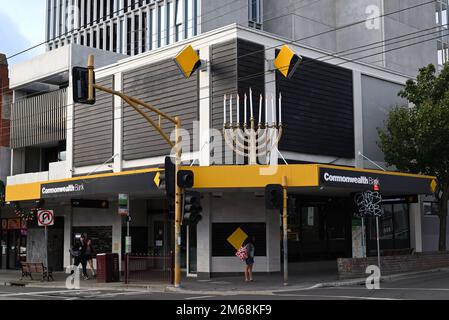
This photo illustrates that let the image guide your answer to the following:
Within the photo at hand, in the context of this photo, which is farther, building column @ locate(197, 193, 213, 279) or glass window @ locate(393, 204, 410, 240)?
glass window @ locate(393, 204, 410, 240)

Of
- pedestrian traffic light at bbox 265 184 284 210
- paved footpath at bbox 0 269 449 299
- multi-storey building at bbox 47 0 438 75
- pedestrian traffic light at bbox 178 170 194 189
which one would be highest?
multi-storey building at bbox 47 0 438 75

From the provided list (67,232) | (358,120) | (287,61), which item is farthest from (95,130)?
(358,120)

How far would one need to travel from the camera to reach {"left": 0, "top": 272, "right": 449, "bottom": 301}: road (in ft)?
56.6

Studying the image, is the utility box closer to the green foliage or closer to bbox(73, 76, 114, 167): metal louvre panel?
bbox(73, 76, 114, 167): metal louvre panel

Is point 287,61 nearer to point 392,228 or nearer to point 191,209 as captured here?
point 191,209

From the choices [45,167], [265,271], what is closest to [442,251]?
[265,271]

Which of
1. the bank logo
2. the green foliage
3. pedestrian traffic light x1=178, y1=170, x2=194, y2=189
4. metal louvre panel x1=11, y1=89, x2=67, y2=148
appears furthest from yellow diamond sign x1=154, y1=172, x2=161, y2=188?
the green foliage

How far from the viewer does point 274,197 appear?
20859mm

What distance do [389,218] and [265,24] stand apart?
89.9ft

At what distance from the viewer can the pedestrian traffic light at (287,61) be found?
83.7 feet

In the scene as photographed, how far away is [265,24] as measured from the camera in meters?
53.9

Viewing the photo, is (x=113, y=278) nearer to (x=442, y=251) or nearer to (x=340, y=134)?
(x=340, y=134)

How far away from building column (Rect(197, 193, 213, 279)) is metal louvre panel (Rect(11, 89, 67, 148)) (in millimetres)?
11383

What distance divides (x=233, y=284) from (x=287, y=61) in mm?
9661
